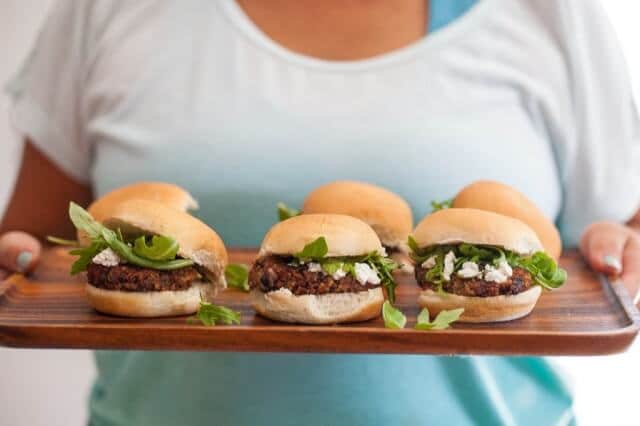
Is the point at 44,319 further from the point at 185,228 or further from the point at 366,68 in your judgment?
the point at 366,68

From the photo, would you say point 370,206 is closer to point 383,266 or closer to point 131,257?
point 383,266

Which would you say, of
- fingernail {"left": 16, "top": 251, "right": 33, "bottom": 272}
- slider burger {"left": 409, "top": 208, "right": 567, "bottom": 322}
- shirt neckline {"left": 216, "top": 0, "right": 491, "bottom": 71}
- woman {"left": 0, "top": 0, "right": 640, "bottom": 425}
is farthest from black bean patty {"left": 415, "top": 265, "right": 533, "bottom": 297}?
fingernail {"left": 16, "top": 251, "right": 33, "bottom": 272}

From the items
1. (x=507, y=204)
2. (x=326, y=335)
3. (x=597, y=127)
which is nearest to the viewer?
(x=326, y=335)

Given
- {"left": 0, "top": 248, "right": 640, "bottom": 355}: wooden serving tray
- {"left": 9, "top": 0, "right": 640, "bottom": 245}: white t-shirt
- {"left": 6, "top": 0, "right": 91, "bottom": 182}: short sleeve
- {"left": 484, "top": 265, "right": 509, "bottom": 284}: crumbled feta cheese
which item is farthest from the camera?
{"left": 6, "top": 0, "right": 91, "bottom": 182}: short sleeve

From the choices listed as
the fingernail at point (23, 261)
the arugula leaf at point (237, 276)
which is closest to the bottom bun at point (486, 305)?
the arugula leaf at point (237, 276)

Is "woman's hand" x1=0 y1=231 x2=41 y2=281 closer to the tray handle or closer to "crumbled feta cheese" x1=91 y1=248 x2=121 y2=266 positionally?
"crumbled feta cheese" x1=91 y1=248 x2=121 y2=266

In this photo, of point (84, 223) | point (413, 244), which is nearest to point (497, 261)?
point (413, 244)

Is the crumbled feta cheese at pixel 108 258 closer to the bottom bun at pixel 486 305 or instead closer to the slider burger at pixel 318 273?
the slider burger at pixel 318 273

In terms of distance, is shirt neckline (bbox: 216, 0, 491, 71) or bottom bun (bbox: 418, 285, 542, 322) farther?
shirt neckline (bbox: 216, 0, 491, 71)
